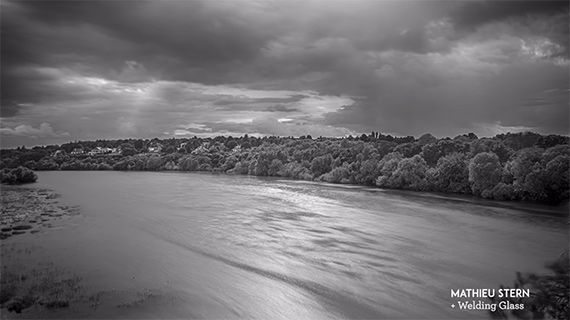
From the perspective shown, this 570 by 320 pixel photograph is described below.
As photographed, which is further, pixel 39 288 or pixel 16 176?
pixel 16 176

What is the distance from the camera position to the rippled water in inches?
625

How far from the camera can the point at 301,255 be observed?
23.6 meters

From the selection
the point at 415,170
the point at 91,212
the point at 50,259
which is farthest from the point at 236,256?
the point at 415,170

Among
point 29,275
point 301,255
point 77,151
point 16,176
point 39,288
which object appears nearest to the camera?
point 39,288

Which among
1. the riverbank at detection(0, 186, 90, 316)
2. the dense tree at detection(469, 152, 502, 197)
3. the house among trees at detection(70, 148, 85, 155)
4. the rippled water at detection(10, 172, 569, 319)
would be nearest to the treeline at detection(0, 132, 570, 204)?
the dense tree at detection(469, 152, 502, 197)

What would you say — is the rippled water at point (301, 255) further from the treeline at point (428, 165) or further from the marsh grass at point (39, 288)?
the treeline at point (428, 165)

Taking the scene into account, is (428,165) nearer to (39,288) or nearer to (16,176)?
(39,288)

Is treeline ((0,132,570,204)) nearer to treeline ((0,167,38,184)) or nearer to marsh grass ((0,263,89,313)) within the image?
treeline ((0,167,38,184))

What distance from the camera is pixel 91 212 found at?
37344 millimetres

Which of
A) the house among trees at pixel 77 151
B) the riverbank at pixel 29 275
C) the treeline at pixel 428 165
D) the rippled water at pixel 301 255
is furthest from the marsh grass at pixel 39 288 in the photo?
the house among trees at pixel 77 151

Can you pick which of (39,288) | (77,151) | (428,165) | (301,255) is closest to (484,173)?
(428,165)

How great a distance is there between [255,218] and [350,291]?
20.5 meters

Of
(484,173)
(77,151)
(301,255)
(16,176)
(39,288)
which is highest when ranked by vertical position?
(484,173)

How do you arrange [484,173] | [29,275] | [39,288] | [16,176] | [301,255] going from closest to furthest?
[39,288]
[29,275]
[301,255]
[484,173]
[16,176]
